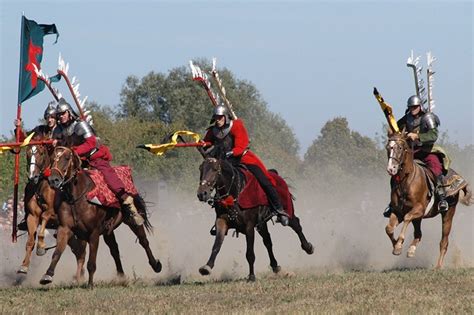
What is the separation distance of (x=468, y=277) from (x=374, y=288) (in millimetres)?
2133

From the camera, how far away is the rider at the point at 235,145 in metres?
22.0

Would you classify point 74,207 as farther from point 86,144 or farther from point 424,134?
point 424,134

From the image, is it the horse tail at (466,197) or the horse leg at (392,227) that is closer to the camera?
the horse leg at (392,227)

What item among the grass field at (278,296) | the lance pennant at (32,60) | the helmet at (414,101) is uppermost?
the lance pennant at (32,60)

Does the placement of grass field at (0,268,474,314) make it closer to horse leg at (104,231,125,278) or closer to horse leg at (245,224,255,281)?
horse leg at (245,224,255,281)

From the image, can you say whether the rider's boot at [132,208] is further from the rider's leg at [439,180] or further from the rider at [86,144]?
the rider's leg at [439,180]

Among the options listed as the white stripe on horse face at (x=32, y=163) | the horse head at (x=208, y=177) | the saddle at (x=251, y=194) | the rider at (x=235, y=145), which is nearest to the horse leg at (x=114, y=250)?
the white stripe on horse face at (x=32, y=163)

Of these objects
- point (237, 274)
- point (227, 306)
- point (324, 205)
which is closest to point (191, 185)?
point (324, 205)

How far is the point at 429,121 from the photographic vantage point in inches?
923

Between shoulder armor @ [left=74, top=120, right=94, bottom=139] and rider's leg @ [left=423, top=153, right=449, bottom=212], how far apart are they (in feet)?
21.8

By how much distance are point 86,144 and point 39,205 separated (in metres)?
1.85

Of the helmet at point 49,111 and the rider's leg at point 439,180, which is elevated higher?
the helmet at point 49,111

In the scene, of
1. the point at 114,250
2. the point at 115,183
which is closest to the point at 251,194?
the point at 115,183

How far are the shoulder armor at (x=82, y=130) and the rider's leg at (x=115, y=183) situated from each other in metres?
0.90
